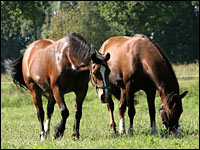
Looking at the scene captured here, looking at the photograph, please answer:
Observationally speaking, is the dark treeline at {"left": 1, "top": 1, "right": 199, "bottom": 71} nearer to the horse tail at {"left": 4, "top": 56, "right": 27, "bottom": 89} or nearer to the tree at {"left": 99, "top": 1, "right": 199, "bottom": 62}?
the tree at {"left": 99, "top": 1, "right": 199, "bottom": 62}

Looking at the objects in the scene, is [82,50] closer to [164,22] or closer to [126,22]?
[126,22]

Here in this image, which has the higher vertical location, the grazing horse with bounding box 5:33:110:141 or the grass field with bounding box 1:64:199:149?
the grazing horse with bounding box 5:33:110:141

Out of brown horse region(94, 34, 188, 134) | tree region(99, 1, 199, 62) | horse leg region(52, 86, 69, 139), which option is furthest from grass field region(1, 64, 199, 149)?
tree region(99, 1, 199, 62)

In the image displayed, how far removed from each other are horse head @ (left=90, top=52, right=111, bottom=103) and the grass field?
898mm

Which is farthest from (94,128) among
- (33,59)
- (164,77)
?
(164,77)

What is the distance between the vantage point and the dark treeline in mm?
37344

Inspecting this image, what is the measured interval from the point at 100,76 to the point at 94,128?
3.08 m

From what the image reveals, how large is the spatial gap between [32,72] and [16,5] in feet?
62.6

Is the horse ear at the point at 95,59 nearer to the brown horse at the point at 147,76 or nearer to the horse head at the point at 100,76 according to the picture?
the horse head at the point at 100,76

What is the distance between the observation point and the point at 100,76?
709 centimetres

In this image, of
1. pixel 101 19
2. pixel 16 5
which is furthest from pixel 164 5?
pixel 16 5

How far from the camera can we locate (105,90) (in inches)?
274

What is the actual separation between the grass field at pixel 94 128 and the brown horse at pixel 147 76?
465 millimetres

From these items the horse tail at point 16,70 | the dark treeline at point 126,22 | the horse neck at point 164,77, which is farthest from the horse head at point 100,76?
the dark treeline at point 126,22
